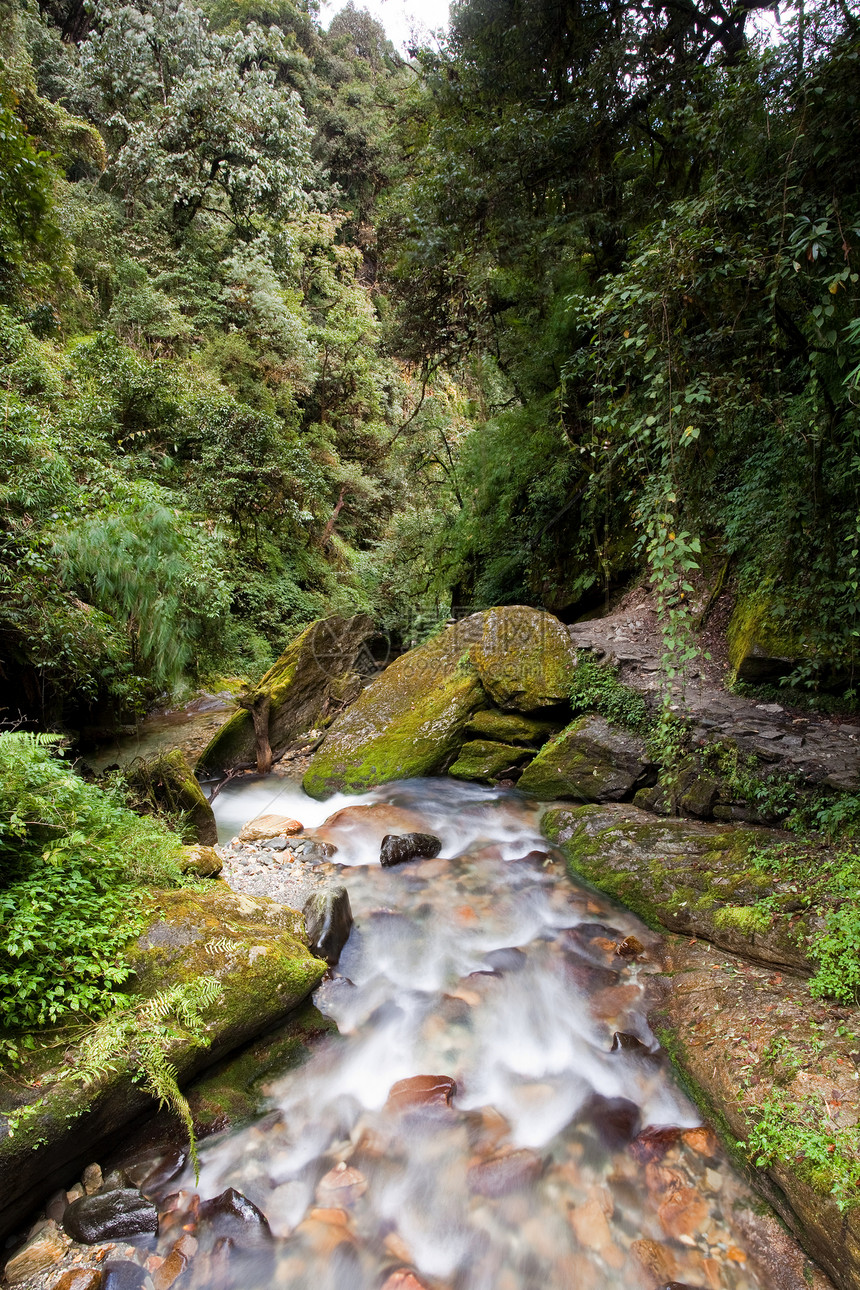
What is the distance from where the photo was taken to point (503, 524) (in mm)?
10758

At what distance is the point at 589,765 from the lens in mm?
6164

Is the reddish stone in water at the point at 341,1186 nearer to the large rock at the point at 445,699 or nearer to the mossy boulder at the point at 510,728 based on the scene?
the large rock at the point at 445,699

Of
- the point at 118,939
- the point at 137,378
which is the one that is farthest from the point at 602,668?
the point at 137,378

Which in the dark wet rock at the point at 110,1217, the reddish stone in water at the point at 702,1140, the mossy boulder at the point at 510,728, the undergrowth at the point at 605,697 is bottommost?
the dark wet rock at the point at 110,1217

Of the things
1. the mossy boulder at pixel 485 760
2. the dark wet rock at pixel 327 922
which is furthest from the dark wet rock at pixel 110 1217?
the mossy boulder at pixel 485 760

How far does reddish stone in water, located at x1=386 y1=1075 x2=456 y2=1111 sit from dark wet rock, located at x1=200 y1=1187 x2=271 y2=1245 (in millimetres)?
822

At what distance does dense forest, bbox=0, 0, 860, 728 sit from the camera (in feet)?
11.4

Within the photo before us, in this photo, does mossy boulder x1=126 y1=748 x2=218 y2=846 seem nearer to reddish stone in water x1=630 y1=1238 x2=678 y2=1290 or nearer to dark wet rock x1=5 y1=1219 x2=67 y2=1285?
dark wet rock x1=5 y1=1219 x2=67 y2=1285

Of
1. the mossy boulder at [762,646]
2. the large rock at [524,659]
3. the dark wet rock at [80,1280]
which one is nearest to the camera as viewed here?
the dark wet rock at [80,1280]

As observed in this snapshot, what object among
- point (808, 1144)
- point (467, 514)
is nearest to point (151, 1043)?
point (808, 1144)

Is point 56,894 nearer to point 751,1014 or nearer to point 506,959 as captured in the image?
point 506,959

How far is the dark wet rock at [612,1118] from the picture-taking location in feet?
9.86

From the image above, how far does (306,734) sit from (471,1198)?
661cm

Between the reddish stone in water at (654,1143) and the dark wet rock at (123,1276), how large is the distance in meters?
2.32
